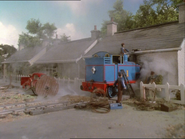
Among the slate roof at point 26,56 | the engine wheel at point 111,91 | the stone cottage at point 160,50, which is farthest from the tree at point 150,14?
the engine wheel at point 111,91

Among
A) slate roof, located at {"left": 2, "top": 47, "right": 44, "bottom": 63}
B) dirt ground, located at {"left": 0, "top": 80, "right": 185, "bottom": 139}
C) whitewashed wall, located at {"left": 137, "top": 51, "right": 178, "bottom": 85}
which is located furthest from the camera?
slate roof, located at {"left": 2, "top": 47, "right": 44, "bottom": 63}

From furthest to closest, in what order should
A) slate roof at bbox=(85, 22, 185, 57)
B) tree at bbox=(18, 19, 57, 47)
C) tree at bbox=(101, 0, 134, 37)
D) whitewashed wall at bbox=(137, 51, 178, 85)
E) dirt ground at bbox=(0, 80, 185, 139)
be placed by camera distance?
tree at bbox=(101, 0, 134, 37), tree at bbox=(18, 19, 57, 47), slate roof at bbox=(85, 22, 185, 57), whitewashed wall at bbox=(137, 51, 178, 85), dirt ground at bbox=(0, 80, 185, 139)

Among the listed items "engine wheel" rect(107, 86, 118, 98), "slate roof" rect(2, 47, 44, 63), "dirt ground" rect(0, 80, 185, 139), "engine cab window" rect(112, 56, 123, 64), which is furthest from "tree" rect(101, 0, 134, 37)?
"dirt ground" rect(0, 80, 185, 139)

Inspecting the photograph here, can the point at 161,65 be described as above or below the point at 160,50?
below

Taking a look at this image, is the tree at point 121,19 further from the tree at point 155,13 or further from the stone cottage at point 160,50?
the stone cottage at point 160,50

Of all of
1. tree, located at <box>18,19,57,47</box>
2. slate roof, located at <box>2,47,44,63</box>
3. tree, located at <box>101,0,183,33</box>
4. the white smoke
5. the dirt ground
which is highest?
tree, located at <box>101,0,183,33</box>

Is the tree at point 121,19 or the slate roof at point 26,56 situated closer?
the slate roof at point 26,56

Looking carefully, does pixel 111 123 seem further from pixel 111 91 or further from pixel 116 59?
pixel 116 59

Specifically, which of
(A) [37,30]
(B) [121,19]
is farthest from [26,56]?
(B) [121,19]

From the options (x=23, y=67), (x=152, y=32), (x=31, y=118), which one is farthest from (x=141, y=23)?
(x=31, y=118)

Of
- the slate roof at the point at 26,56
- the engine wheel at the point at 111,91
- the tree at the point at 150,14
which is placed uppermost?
the tree at the point at 150,14

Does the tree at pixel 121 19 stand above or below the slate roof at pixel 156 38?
above

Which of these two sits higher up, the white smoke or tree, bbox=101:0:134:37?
tree, bbox=101:0:134:37

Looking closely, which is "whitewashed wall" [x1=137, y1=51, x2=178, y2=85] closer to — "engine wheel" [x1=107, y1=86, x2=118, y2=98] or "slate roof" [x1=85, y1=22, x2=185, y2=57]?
"slate roof" [x1=85, y1=22, x2=185, y2=57]
